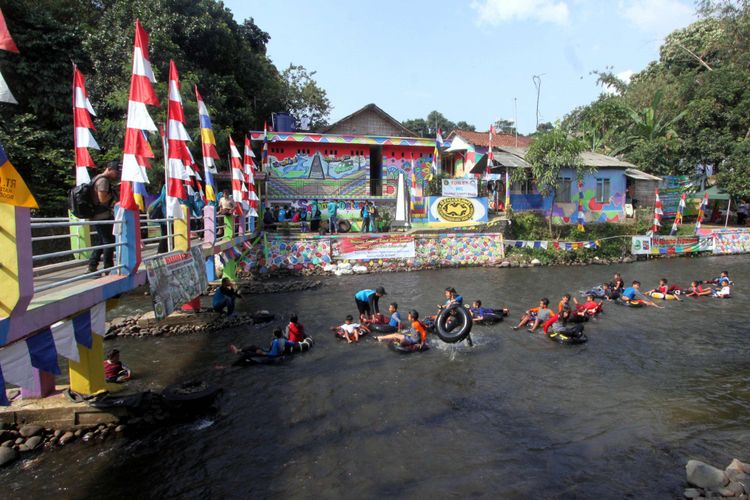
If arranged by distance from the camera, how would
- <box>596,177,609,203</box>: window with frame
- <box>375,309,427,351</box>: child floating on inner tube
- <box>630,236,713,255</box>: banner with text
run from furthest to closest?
<box>596,177,609,203</box>: window with frame → <box>630,236,713,255</box>: banner with text → <box>375,309,427,351</box>: child floating on inner tube

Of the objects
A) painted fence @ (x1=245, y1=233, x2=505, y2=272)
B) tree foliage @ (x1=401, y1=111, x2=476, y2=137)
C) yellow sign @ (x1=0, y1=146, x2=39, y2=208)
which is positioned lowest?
painted fence @ (x1=245, y1=233, x2=505, y2=272)

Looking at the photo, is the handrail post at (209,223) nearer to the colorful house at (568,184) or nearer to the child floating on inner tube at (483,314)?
the child floating on inner tube at (483,314)

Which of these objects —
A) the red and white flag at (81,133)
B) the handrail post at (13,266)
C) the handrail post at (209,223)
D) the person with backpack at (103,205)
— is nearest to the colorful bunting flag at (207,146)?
the handrail post at (209,223)

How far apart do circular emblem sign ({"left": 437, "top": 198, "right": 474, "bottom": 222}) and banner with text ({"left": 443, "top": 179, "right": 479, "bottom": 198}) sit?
1.17 feet

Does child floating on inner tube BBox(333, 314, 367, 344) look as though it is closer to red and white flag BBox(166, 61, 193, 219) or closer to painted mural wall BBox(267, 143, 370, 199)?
red and white flag BBox(166, 61, 193, 219)

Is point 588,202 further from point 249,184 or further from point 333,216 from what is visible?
point 249,184

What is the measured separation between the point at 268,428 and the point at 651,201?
3464cm

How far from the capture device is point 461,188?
26531 mm

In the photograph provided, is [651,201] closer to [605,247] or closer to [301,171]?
[605,247]

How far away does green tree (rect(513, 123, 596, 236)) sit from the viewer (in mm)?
26562

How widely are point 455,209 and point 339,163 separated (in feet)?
25.8

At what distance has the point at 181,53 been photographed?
25.2 meters

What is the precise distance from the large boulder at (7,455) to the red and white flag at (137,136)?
452 cm

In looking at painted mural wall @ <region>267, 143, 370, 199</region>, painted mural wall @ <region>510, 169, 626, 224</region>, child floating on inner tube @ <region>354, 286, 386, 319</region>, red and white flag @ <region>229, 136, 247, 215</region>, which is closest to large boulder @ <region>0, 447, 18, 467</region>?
child floating on inner tube @ <region>354, 286, 386, 319</region>
